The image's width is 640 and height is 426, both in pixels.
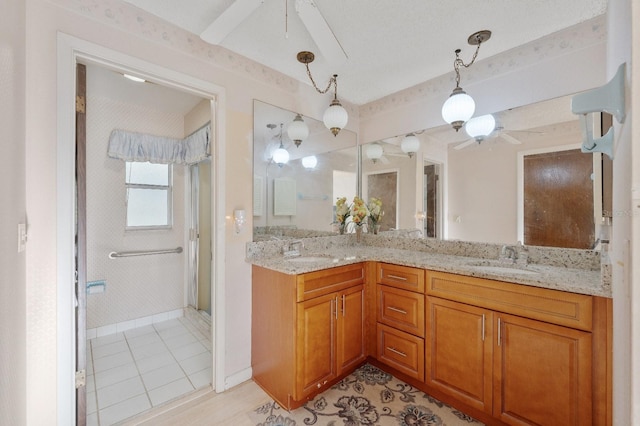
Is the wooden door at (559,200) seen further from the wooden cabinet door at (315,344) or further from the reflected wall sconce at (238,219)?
the reflected wall sconce at (238,219)

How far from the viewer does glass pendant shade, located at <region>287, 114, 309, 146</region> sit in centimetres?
244

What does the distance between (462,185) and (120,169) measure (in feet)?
11.6

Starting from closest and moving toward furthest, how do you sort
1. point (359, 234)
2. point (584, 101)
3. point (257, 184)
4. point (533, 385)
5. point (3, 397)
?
point (584, 101) < point (3, 397) < point (533, 385) < point (257, 184) < point (359, 234)

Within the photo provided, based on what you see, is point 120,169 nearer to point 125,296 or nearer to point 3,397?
point 125,296

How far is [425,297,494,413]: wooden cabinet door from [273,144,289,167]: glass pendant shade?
162 cm

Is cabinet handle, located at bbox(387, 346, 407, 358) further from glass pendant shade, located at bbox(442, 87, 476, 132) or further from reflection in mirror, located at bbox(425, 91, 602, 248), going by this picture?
glass pendant shade, located at bbox(442, 87, 476, 132)

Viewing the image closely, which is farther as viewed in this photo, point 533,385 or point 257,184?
point 257,184

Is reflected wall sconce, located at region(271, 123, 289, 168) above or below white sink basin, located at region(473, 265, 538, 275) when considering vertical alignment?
above

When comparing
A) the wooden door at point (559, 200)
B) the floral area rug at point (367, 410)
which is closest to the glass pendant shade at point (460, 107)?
the wooden door at point (559, 200)

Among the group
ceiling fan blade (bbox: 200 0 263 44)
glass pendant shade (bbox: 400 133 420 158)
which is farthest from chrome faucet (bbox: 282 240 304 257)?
ceiling fan blade (bbox: 200 0 263 44)

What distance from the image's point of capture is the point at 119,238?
2.95 metres

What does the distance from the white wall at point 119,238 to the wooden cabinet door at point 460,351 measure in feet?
9.75

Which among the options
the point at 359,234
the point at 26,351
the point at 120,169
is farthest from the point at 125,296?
the point at 359,234

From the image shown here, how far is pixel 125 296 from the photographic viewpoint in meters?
2.97
